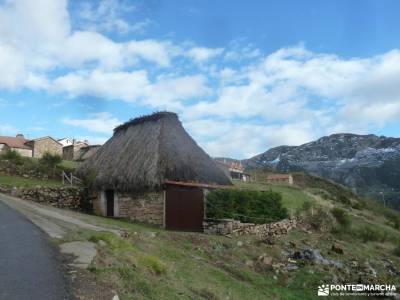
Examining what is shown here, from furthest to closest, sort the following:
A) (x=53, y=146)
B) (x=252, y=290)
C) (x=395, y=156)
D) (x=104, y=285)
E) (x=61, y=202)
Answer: (x=395, y=156) < (x=53, y=146) < (x=61, y=202) < (x=252, y=290) < (x=104, y=285)

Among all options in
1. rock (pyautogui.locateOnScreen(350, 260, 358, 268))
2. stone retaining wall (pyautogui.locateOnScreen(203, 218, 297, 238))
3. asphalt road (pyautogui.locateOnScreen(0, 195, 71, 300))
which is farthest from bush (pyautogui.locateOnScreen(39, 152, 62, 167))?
rock (pyautogui.locateOnScreen(350, 260, 358, 268))

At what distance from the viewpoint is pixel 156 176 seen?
21906 mm

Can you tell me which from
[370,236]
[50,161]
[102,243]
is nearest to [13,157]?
[50,161]

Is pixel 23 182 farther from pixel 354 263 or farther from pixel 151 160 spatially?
pixel 354 263

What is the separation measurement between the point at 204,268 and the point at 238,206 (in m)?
10.0

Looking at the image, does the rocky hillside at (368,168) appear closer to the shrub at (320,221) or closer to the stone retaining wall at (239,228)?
the shrub at (320,221)

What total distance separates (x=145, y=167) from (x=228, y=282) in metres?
12.3

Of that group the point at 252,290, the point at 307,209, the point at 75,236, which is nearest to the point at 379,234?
the point at 307,209

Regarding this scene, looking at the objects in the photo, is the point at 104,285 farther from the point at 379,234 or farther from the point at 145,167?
the point at 379,234

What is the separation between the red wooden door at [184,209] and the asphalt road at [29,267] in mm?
10454

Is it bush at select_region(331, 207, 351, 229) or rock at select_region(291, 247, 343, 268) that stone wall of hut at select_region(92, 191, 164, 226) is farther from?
bush at select_region(331, 207, 351, 229)

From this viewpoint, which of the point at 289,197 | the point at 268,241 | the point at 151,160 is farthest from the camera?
the point at 289,197

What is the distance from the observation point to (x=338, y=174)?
515 feet

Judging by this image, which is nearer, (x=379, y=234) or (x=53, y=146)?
(x=379, y=234)
